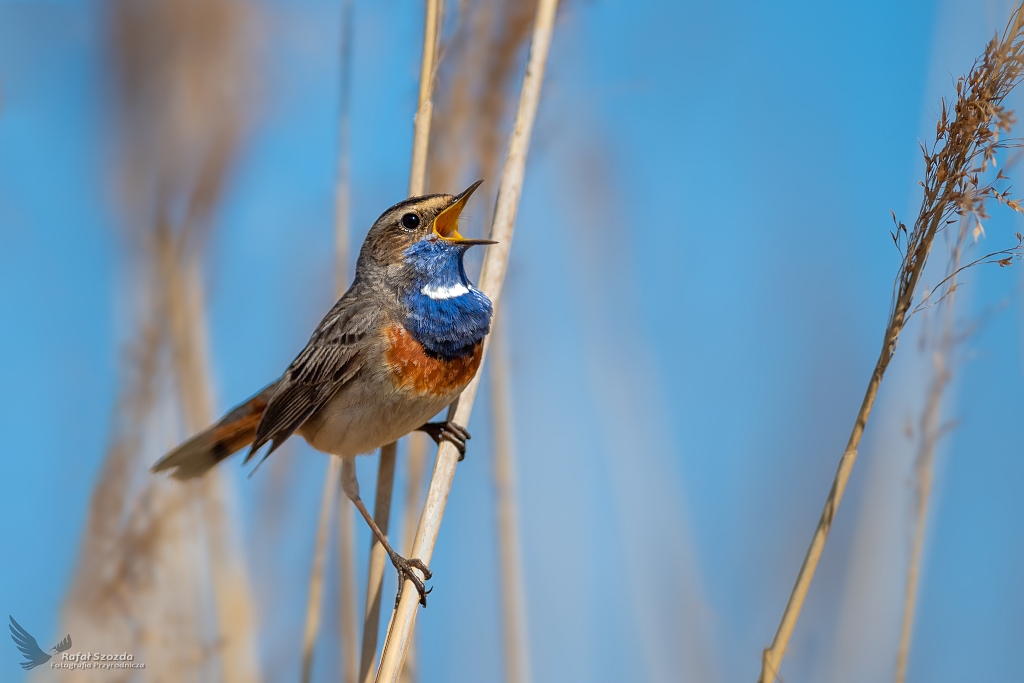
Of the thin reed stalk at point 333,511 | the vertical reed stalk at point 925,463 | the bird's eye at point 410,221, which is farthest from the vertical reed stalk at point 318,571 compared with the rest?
the vertical reed stalk at point 925,463

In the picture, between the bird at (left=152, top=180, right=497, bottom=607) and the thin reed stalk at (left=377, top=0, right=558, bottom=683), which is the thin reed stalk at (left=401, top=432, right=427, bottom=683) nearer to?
the bird at (left=152, top=180, right=497, bottom=607)

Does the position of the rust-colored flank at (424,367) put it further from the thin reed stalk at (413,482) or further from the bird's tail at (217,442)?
the bird's tail at (217,442)

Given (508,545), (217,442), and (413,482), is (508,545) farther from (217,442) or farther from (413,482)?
(217,442)

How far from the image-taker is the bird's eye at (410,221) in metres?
3.24

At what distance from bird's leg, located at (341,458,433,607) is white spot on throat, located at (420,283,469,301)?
0.75m

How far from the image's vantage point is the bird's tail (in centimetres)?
337

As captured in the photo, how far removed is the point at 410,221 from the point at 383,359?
54 centimetres

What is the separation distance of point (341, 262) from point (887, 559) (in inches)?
94.4

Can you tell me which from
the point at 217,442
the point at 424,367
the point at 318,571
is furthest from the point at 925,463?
the point at 217,442

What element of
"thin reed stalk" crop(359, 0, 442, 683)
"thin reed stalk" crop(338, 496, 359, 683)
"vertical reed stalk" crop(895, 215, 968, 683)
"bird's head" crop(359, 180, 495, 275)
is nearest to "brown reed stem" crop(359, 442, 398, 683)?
"thin reed stalk" crop(359, 0, 442, 683)

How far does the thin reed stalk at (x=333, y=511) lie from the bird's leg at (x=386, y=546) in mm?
47

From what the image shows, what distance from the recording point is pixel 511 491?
324cm

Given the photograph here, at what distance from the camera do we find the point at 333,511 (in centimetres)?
337

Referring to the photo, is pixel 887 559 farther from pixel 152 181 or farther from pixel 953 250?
pixel 152 181
